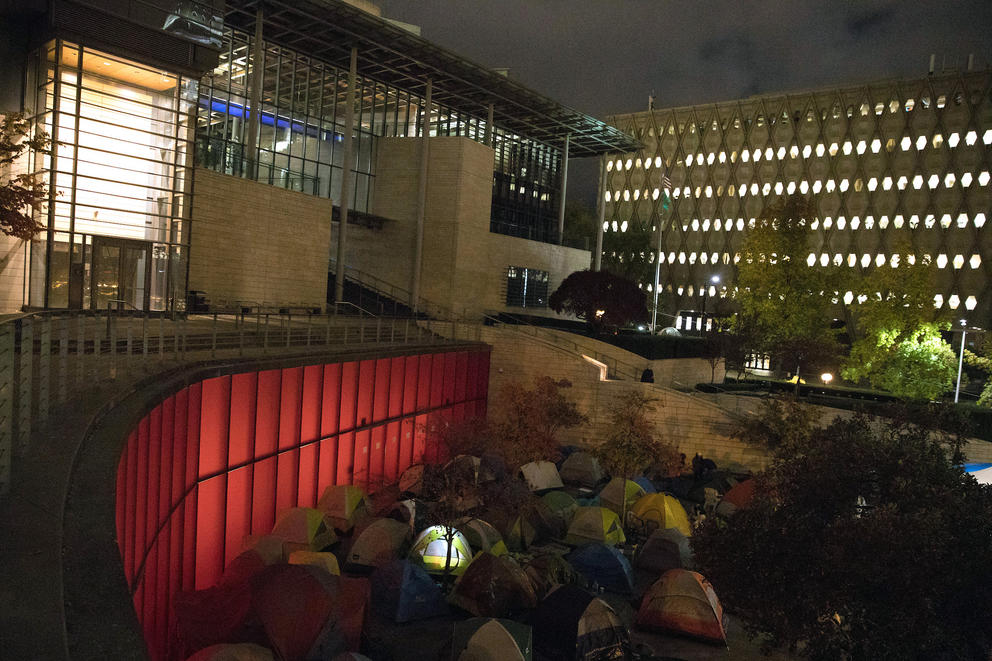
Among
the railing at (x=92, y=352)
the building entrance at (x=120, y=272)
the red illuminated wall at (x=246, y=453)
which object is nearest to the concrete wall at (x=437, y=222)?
the railing at (x=92, y=352)

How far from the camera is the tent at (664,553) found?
21266 millimetres

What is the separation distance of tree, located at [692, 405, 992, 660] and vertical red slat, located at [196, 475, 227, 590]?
442 inches

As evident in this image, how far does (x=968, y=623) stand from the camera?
10594mm

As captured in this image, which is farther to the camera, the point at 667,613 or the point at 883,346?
the point at 883,346

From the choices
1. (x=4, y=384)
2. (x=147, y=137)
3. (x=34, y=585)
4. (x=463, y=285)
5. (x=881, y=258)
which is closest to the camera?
(x=34, y=585)

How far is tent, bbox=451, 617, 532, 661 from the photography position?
46.3 ft

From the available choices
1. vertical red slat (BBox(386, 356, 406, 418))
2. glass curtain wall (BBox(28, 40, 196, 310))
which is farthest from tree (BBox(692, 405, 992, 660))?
glass curtain wall (BBox(28, 40, 196, 310))

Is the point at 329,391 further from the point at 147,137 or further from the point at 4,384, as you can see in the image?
the point at 4,384

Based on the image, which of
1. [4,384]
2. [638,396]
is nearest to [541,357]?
[638,396]

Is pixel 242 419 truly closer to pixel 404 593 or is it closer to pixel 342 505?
pixel 342 505

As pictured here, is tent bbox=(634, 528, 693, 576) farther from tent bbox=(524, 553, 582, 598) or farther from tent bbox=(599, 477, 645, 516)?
tent bbox=(599, 477, 645, 516)

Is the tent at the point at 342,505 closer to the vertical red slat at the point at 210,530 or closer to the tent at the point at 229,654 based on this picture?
the vertical red slat at the point at 210,530

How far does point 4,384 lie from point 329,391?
55.1 feet

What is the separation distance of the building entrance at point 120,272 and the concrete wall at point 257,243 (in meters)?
2.73
